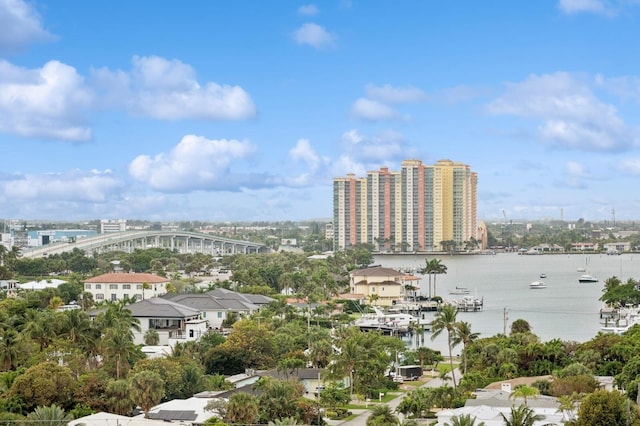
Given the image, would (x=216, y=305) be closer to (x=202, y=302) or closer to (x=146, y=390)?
(x=202, y=302)

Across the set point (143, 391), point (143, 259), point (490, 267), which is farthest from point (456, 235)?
point (143, 391)

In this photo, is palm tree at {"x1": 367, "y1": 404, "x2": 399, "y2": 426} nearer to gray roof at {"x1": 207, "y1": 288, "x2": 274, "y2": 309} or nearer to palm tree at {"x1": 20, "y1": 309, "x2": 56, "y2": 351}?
palm tree at {"x1": 20, "y1": 309, "x2": 56, "y2": 351}

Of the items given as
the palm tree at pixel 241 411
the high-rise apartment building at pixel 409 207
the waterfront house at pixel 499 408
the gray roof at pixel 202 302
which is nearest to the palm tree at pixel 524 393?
the waterfront house at pixel 499 408

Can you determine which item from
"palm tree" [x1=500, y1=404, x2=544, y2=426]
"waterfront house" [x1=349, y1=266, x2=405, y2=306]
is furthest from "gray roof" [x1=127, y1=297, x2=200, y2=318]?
"waterfront house" [x1=349, y1=266, x2=405, y2=306]

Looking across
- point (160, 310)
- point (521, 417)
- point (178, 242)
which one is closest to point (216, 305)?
point (160, 310)

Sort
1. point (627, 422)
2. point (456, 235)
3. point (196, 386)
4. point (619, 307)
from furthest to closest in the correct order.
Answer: point (456, 235), point (619, 307), point (196, 386), point (627, 422)

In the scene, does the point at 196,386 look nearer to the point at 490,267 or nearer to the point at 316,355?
the point at 316,355

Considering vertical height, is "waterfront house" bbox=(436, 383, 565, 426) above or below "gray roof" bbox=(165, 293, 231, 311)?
below
